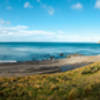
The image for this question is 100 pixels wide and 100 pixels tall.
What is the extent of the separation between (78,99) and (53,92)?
3.70 feet

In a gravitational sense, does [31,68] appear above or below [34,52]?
above

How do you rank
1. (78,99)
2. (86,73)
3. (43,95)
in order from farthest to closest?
(86,73)
(43,95)
(78,99)

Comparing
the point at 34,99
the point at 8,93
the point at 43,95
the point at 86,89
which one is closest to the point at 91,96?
the point at 86,89

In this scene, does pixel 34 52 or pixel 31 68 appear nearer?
pixel 31 68

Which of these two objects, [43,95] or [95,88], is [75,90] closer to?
[95,88]

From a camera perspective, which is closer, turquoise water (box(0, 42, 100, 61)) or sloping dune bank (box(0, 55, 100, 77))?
sloping dune bank (box(0, 55, 100, 77))

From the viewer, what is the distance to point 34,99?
4.34 meters

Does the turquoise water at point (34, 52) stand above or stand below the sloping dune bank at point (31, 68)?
below

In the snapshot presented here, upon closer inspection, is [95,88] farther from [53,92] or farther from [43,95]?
[43,95]

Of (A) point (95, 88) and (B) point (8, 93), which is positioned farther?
(A) point (95, 88)

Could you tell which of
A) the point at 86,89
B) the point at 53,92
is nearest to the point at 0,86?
the point at 53,92

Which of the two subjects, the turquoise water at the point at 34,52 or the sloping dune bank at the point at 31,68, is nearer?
the sloping dune bank at the point at 31,68

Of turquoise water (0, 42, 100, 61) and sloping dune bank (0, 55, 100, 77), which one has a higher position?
sloping dune bank (0, 55, 100, 77)

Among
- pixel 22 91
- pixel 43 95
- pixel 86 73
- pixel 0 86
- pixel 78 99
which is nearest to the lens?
pixel 78 99
